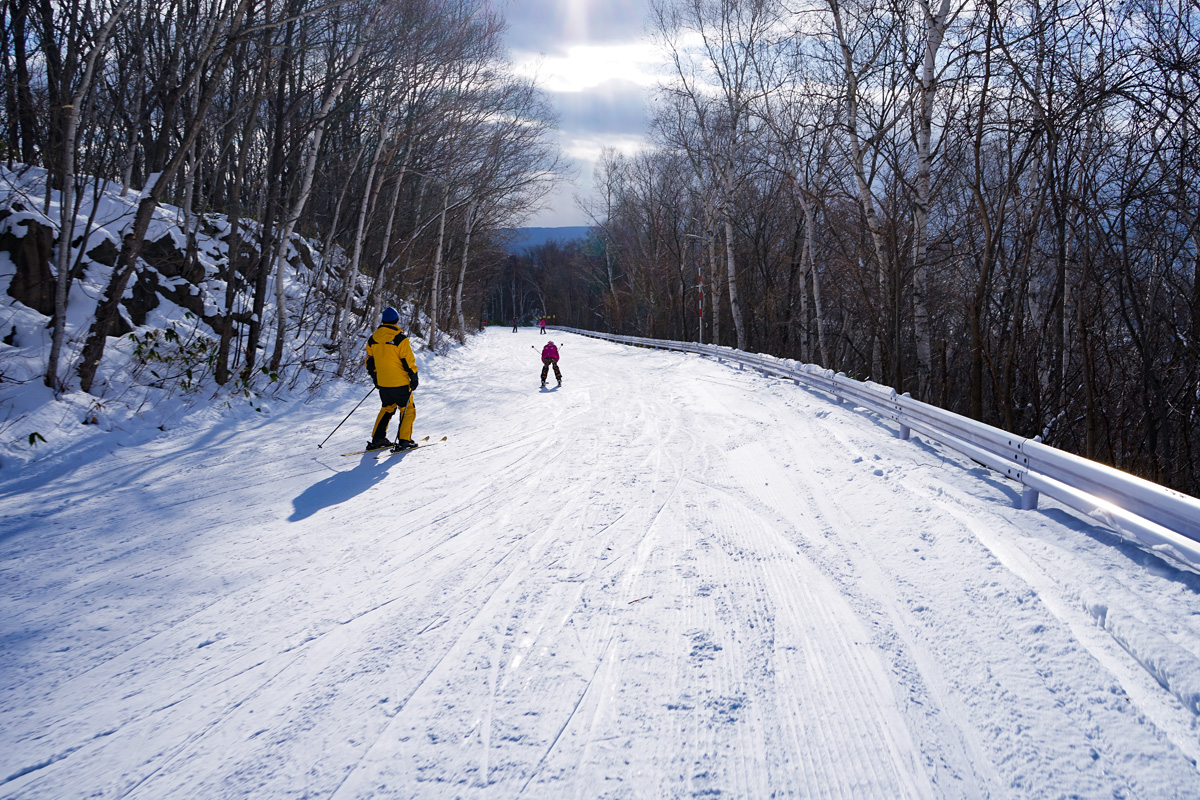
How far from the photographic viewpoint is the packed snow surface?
2.23m

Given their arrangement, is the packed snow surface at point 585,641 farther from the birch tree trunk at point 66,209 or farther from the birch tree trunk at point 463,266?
the birch tree trunk at point 463,266

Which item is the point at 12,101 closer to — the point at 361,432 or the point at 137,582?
the point at 361,432

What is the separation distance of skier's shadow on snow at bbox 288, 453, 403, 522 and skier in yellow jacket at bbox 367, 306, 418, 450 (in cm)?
52

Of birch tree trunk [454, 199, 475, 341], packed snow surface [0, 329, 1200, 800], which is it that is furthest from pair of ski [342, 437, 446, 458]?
birch tree trunk [454, 199, 475, 341]

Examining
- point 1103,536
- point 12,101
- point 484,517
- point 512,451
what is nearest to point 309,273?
point 12,101

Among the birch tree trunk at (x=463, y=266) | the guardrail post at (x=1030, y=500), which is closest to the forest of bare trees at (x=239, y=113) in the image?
the birch tree trunk at (x=463, y=266)

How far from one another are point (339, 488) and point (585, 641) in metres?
3.79

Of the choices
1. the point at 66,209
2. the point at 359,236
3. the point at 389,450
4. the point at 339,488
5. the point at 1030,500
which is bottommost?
the point at 339,488

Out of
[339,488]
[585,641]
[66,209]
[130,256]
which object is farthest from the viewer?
[130,256]

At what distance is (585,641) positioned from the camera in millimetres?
3076

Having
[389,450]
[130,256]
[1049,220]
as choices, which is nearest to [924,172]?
[1049,220]

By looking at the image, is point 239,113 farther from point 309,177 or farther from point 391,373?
point 391,373

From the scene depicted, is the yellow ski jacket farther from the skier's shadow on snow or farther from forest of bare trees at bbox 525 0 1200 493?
forest of bare trees at bbox 525 0 1200 493

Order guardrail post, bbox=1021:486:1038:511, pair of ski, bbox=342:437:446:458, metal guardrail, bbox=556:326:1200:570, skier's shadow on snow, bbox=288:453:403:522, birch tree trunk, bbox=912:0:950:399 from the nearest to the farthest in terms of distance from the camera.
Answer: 1. metal guardrail, bbox=556:326:1200:570
2. guardrail post, bbox=1021:486:1038:511
3. skier's shadow on snow, bbox=288:453:403:522
4. pair of ski, bbox=342:437:446:458
5. birch tree trunk, bbox=912:0:950:399
